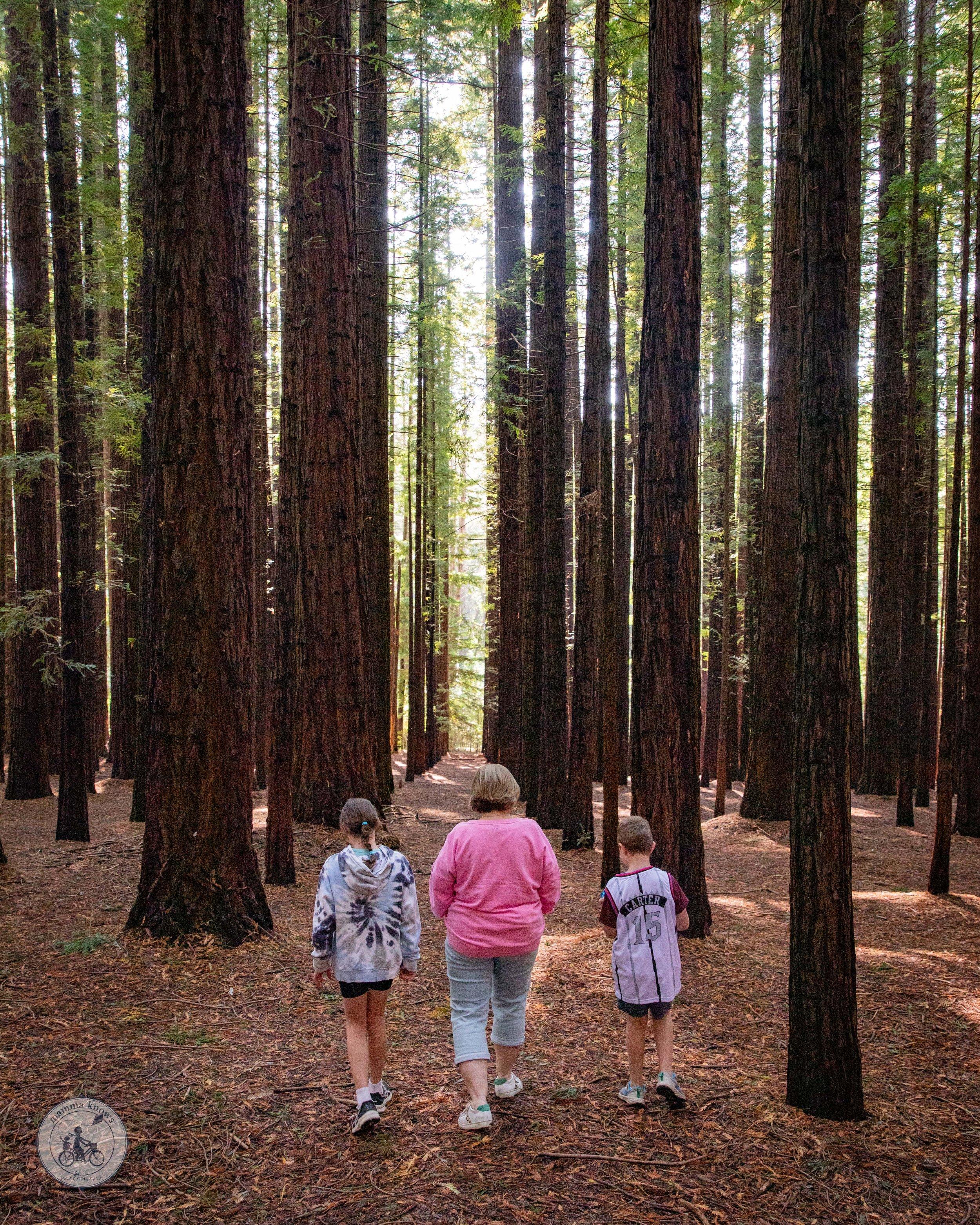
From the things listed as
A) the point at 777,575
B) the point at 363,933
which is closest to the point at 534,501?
the point at 777,575

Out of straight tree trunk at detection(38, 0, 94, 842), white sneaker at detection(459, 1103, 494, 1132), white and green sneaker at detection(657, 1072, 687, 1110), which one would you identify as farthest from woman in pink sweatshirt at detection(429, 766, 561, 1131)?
straight tree trunk at detection(38, 0, 94, 842)

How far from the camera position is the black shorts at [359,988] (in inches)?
165

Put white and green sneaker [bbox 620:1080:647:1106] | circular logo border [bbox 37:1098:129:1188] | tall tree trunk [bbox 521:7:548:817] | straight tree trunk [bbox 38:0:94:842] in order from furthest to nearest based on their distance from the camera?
tall tree trunk [bbox 521:7:548:817] < straight tree trunk [bbox 38:0:94:842] < white and green sneaker [bbox 620:1080:647:1106] < circular logo border [bbox 37:1098:129:1188]

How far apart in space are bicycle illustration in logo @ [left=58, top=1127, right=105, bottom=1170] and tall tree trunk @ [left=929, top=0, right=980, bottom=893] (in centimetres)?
739

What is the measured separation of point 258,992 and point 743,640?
18192 mm

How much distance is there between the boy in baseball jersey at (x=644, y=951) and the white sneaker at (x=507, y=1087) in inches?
22.9

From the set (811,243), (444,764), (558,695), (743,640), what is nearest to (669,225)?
(811,243)

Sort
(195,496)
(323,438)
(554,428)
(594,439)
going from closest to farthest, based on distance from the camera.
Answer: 1. (195,496)
2. (594,439)
3. (323,438)
4. (554,428)

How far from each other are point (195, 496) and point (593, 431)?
16.4 feet

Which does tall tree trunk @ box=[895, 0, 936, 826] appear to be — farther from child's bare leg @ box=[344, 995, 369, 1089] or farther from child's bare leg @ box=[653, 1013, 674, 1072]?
child's bare leg @ box=[344, 995, 369, 1089]

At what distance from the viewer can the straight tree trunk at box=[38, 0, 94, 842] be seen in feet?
32.7

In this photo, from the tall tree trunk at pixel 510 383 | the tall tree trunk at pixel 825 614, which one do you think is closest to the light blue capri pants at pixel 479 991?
the tall tree trunk at pixel 825 614

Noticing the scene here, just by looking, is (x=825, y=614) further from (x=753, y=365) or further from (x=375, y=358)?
(x=753, y=365)

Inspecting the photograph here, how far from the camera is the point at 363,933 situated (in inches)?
166
